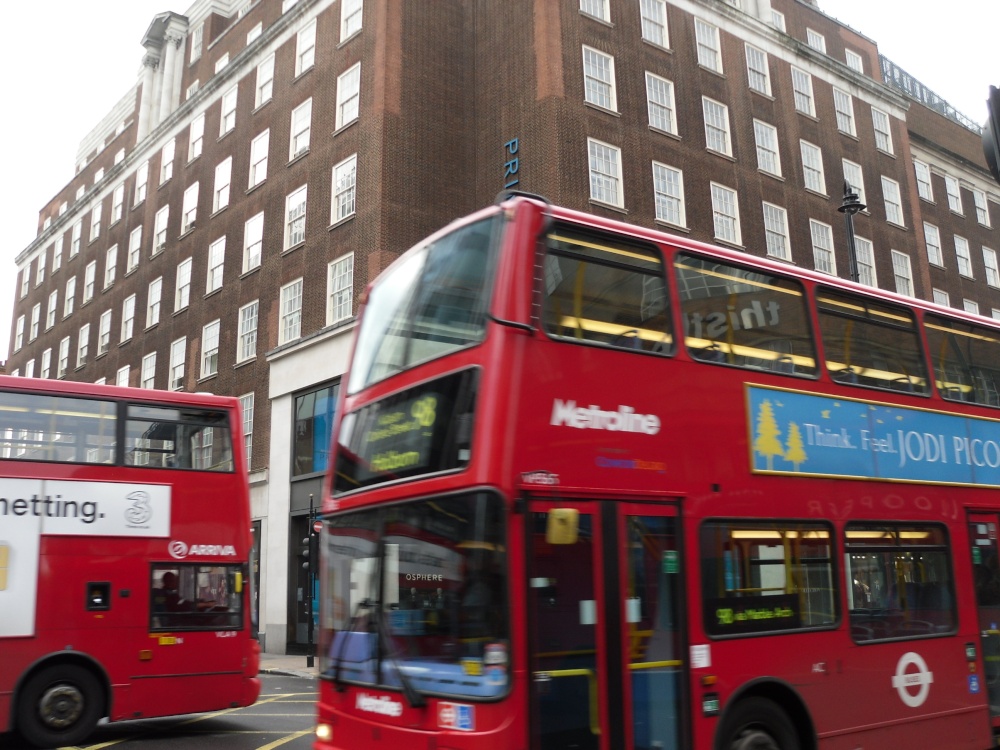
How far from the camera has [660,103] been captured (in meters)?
26.8

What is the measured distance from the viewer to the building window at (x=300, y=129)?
93.0 ft

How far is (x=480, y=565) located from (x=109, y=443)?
769 centimetres

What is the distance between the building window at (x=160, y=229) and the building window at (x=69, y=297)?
10.5m

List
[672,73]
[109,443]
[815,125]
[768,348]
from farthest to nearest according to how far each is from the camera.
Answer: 1. [815,125]
2. [672,73]
3. [109,443]
4. [768,348]

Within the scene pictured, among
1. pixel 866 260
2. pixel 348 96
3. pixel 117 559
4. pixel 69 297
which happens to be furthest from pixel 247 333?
pixel 69 297

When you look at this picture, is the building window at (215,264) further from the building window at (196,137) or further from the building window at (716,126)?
the building window at (716,126)

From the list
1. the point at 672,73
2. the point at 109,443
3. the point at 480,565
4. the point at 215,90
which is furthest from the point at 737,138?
the point at 480,565

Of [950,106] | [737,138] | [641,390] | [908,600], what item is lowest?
[908,600]

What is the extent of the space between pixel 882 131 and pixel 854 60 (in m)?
3.32

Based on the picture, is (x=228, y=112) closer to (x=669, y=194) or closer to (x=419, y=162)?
(x=419, y=162)

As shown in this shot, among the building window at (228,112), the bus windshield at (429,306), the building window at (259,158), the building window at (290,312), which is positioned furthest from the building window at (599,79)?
the bus windshield at (429,306)

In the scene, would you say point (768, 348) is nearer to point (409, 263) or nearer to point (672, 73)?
point (409, 263)

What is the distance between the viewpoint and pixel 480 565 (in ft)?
18.9

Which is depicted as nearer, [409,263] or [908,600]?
[409,263]
